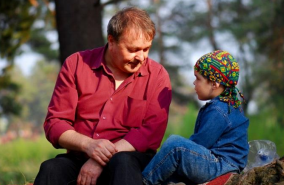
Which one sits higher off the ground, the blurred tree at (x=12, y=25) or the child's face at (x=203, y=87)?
the blurred tree at (x=12, y=25)

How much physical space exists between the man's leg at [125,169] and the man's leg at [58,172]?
24 cm

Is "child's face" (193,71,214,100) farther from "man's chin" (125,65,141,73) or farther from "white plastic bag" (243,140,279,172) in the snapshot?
"white plastic bag" (243,140,279,172)

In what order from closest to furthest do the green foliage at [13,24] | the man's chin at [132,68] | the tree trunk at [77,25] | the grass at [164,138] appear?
1. the man's chin at [132,68]
2. the tree trunk at [77,25]
3. the grass at [164,138]
4. the green foliage at [13,24]

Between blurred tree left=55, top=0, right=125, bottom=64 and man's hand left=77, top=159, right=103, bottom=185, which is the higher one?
blurred tree left=55, top=0, right=125, bottom=64

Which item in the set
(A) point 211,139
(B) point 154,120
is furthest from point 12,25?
(A) point 211,139

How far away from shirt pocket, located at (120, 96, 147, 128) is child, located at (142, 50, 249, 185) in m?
0.37

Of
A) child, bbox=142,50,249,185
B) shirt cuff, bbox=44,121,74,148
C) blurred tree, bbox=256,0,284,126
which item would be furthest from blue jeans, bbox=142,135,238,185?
blurred tree, bbox=256,0,284,126

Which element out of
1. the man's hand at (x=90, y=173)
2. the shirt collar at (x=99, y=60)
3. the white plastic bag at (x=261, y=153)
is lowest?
the white plastic bag at (x=261, y=153)

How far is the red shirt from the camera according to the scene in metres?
3.43

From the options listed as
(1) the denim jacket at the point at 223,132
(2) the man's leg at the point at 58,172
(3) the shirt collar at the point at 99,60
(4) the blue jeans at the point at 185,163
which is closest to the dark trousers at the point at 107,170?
(2) the man's leg at the point at 58,172

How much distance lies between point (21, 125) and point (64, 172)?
143 feet

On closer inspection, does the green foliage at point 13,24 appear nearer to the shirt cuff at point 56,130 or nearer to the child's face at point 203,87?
the shirt cuff at point 56,130

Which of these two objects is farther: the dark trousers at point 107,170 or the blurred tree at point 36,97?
the blurred tree at point 36,97

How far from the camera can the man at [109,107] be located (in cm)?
323
